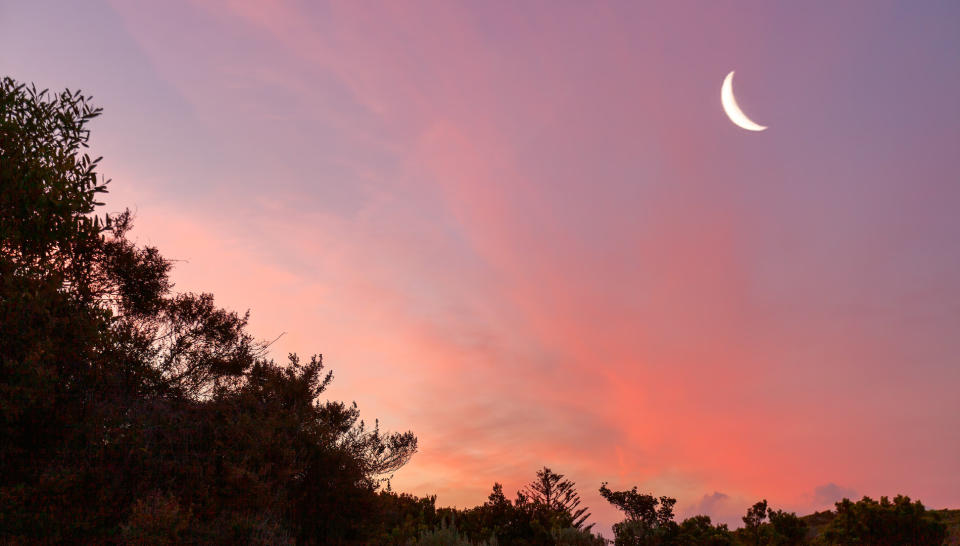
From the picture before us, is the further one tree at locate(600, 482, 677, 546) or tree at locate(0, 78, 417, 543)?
tree at locate(600, 482, 677, 546)

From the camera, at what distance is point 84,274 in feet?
68.4

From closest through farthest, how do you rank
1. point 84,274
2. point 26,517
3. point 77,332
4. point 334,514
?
point 26,517 → point 77,332 → point 334,514 → point 84,274

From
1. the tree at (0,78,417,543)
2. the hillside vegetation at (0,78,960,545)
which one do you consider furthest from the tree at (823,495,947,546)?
the tree at (0,78,417,543)

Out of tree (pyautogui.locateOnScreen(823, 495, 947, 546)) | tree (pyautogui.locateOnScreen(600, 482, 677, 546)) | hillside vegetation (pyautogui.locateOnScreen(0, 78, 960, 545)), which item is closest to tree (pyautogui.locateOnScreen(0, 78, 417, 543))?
hillside vegetation (pyautogui.locateOnScreen(0, 78, 960, 545))

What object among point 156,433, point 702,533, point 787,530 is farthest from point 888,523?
point 156,433

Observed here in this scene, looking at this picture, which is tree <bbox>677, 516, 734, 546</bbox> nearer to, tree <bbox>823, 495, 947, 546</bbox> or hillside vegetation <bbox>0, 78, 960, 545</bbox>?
hillside vegetation <bbox>0, 78, 960, 545</bbox>

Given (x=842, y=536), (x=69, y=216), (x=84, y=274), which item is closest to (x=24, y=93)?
(x=69, y=216)

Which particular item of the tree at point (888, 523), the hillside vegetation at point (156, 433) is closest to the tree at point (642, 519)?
the hillside vegetation at point (156, 433)

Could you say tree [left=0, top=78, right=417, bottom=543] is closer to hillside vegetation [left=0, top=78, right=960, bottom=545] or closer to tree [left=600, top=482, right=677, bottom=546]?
hillside vegetation [left=0, top=78, right=960, bottom=545]

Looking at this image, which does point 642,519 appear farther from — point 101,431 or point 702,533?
point 101,431

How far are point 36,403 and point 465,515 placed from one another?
15874 mm

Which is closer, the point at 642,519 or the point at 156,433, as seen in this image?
the point at 156,433

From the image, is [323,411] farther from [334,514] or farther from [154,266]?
[154,266]

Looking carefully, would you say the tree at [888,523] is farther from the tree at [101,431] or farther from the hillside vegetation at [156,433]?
the tree at [101,431]
